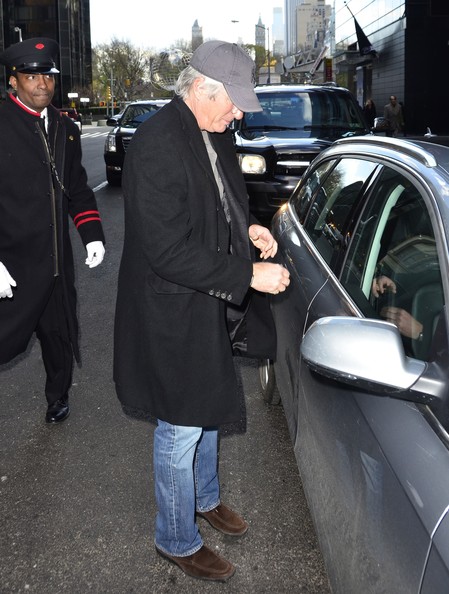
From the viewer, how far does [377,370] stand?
1868 mm

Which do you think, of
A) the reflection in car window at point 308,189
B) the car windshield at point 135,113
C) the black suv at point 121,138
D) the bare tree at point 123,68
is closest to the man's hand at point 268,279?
the reflection in car window at point 308,189

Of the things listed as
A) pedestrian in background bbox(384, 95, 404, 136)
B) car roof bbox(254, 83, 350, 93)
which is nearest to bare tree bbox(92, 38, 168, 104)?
pedestrian in background bbox(384, 95, 404, 136)

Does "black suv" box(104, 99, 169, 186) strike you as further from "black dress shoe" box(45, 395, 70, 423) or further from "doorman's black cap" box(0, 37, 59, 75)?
"doorman's black cap" box(0, 37, 59, 75)

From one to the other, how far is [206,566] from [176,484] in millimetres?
379

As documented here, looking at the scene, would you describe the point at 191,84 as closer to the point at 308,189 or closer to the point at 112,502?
the point at 308,189

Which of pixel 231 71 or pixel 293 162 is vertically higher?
pixel 231 71

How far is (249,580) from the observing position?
3.13m

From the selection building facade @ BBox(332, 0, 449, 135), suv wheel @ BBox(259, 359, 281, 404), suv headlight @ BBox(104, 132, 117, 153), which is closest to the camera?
suv wheel @ BBox(259, 359, 281, 404)

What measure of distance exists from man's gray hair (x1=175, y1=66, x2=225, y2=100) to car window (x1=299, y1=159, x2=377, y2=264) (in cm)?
80

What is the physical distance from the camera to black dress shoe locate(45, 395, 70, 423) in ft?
15.3

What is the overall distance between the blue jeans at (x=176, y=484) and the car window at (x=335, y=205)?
0.90 meters

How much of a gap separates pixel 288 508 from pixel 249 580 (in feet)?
1.96

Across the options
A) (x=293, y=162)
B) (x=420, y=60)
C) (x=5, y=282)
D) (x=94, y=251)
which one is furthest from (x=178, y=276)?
(x=420, y=60)

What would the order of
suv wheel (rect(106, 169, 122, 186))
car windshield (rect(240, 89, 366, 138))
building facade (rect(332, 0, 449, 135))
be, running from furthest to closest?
building facade (rect(332, 0, 449, 135)), suv wheel (rect(106, 169, 122, 186)), car windshield (rect(240, 89, 366, 138))
